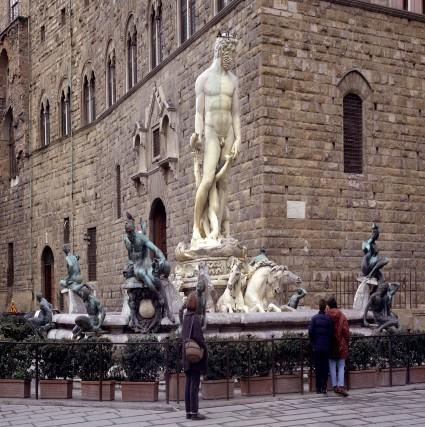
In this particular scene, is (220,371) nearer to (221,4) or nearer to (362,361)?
(362,361)

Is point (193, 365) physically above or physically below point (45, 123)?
below

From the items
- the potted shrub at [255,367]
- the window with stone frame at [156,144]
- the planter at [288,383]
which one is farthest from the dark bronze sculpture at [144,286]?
the window with stone frame at [156,144]

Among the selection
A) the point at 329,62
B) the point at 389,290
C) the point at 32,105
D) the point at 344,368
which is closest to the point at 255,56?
the point at 329,62

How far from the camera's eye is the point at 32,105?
37469mm

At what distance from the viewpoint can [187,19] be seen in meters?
22.5

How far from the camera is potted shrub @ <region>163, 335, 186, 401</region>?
31.7 feet

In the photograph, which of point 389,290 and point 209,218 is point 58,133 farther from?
point 389,290

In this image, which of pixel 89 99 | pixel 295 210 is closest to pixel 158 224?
pixel 295 210

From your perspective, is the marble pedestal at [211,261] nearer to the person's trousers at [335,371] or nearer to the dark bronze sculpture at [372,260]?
the dark bronze sculpture at [372,260]

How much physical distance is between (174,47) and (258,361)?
14.8m

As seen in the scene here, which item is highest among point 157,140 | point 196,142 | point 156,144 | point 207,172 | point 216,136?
point 157,140

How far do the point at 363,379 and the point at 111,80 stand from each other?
20.7m

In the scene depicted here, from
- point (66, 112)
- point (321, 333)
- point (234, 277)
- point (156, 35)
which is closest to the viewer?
point (321, 333)

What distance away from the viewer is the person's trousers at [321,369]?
1013 cm
